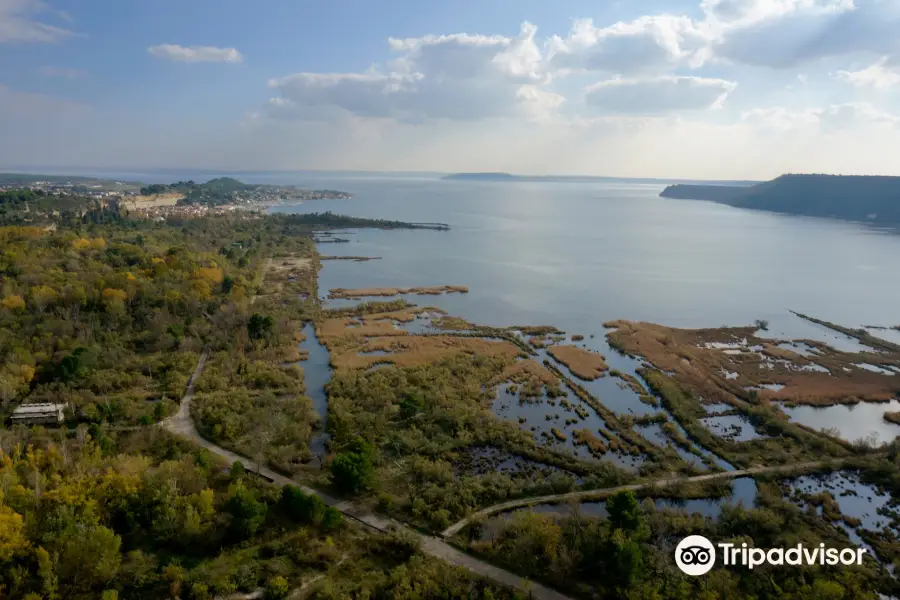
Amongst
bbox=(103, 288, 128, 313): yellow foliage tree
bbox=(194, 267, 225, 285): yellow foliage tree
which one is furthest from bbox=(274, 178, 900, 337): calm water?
bbox=(103, 288, 128, 313): yellow foliage tree

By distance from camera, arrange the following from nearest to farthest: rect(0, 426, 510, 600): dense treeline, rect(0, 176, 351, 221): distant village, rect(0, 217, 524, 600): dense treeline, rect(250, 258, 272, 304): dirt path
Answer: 1. rect(0, 426, 510, 600): dense treeline
2. rect(0, 217, 524, 600): dense treeline
3. rect(250, 258, 272, 304): dirt path
4. rect(0, 176, 351, 221): distant village

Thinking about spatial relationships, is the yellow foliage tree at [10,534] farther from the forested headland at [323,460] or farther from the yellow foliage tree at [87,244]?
the yellow foliage tree at [87,244]

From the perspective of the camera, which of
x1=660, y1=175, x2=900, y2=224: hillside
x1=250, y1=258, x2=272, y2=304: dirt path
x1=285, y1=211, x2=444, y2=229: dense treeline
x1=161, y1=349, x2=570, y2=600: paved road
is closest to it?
x1=161, y1=349, x2=570, y2=600: paved road

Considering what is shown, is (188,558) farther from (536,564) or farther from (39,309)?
(39,309)

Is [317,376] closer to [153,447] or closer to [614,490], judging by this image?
[153,447]

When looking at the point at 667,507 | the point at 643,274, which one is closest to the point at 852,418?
the point at 667,507

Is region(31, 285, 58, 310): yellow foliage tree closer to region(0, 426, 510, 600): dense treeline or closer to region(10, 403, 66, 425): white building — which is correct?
region(10, 403, 66, 425): white building
